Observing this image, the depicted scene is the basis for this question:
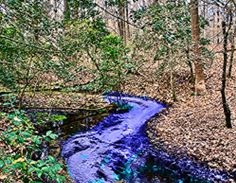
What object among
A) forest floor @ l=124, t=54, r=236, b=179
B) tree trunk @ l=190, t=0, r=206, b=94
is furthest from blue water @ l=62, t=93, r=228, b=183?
tree trunk @ l=190, t=0, r=206, b=94

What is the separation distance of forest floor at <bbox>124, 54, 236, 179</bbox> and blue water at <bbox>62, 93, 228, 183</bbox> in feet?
1.45

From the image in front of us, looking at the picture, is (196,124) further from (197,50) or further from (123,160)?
(197,50)

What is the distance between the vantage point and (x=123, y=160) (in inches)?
359

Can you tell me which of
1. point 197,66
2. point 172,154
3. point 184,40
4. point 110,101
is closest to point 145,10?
point 184,40

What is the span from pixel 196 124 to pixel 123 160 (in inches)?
135

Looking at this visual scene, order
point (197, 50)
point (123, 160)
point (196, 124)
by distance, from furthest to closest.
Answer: point (197, 50) → point (196, 124) → point (123, 160)

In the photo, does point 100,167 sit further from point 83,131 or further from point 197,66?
point 197,66

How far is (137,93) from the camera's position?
682 inches

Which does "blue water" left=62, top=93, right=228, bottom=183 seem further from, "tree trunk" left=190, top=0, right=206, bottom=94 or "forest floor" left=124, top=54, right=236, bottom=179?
"tree trunk" left=190, top=0, right=206, bottom=94

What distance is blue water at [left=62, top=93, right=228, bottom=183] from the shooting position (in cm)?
791

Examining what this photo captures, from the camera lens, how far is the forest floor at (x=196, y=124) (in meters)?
8.76

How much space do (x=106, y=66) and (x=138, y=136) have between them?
385 centimetres

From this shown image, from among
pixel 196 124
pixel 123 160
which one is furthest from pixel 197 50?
pixel 123 160

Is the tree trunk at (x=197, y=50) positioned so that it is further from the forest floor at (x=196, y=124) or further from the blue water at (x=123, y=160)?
the blue water at (x=123, y=160)
